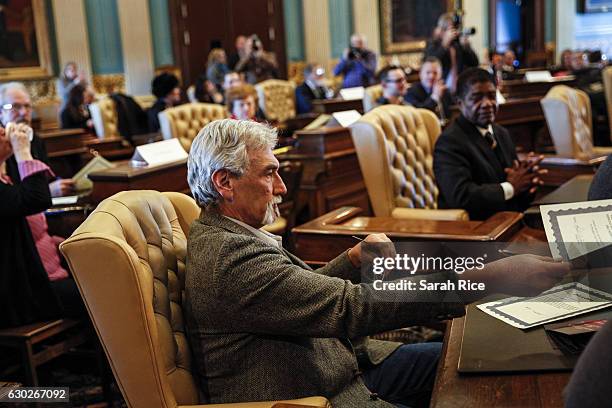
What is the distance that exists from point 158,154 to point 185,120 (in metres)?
1.68

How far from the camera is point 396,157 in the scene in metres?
3.59

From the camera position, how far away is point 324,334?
1.62 meters

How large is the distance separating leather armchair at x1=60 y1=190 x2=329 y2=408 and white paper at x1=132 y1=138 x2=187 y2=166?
6.04 ft

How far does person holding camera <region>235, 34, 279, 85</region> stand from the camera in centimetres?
1023

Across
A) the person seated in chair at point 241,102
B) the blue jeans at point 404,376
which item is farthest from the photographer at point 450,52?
the blue jeans at point 404,376

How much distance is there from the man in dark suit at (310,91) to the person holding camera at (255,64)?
27.2 inches

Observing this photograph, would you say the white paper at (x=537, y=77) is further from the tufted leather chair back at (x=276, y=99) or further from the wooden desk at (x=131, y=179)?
the wooden desk at (x=131, y=179)

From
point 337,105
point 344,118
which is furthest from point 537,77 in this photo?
point 344,118

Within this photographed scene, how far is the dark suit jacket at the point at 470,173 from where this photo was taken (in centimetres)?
329

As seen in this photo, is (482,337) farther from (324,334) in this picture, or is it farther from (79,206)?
(79,206)

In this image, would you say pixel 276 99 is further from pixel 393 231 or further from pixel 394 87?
pixel 393 231

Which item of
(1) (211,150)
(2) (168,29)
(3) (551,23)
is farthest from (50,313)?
(3) (551,23)

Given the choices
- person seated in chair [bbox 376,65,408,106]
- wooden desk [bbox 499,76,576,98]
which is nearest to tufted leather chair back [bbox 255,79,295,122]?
wooden desk [bbox 499,76,576,98]

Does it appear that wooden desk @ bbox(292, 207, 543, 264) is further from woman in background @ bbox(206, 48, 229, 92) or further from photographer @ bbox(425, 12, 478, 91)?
woman in background @ bbox(206, 48, 229, 92)
